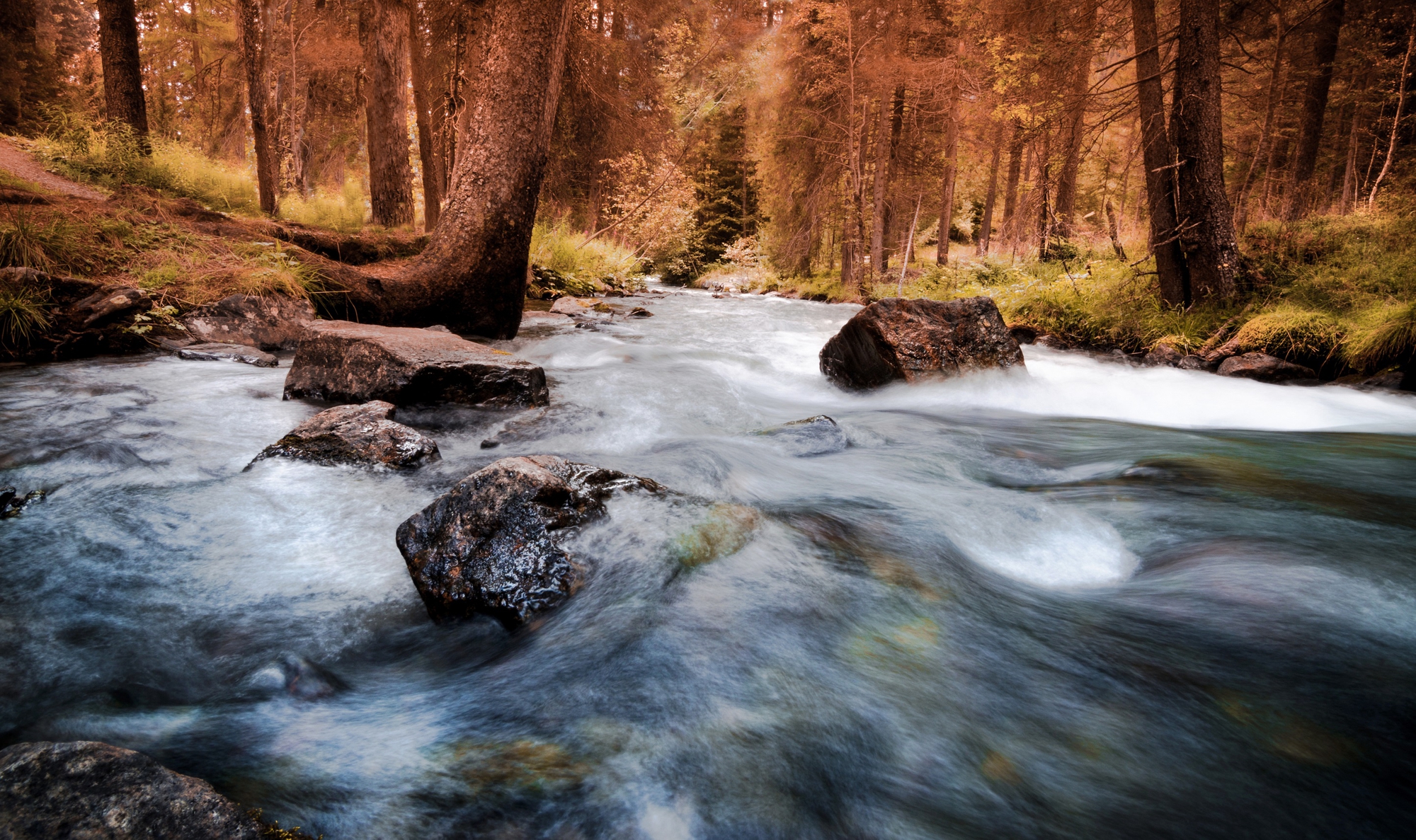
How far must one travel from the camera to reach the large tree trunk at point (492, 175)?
721 centimetres

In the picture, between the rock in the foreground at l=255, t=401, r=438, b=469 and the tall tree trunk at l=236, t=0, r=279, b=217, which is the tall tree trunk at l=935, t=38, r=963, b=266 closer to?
the tall tree trunk at l=236, t=0, r=279, b=217

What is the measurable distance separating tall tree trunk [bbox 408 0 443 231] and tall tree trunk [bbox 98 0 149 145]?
15.1 ft

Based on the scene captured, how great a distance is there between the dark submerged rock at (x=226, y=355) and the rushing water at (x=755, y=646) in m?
1.65

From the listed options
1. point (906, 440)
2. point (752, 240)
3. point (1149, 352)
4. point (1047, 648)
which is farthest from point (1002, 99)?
point (752, 240)

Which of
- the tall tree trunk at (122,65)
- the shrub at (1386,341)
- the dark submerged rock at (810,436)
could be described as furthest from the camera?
the tall tree trunk at (122,65)

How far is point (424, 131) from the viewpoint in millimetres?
14141

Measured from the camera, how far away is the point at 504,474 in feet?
9.12

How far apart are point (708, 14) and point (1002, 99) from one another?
14025 millimetres

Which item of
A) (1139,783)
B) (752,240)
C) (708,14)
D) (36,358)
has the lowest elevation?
(1139,783)

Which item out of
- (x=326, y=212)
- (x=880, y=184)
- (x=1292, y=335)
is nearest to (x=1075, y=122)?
(x=1292, y=335)

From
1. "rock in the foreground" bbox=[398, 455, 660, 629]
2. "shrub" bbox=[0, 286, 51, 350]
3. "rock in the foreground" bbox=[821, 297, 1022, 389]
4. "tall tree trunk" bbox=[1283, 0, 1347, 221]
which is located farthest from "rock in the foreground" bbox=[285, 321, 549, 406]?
"tall tree trunk" bbox=[1283, 0, 1347, 221]

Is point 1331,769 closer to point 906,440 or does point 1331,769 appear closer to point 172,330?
point 906,440

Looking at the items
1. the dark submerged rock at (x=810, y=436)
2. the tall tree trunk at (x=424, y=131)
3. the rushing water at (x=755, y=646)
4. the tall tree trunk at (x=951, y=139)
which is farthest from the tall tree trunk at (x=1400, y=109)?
the tall tree trunk at (x=424, y=131)

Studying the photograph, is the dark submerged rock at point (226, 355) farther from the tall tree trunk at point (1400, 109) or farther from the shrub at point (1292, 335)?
the tall tree trunk at point (1400, 109)
